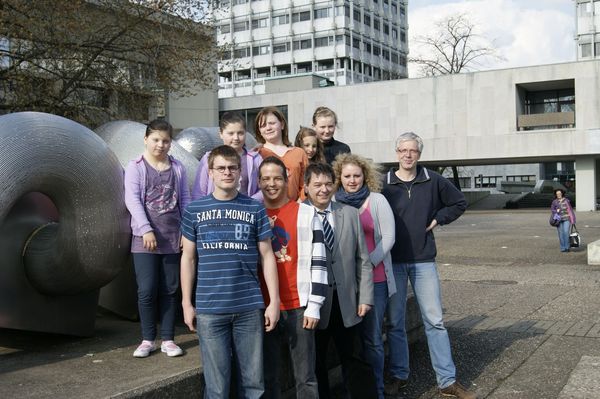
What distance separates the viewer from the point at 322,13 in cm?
8362

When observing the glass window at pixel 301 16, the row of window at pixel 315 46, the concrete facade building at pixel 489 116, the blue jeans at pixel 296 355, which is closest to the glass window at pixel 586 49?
the row of window at pixel 315 46

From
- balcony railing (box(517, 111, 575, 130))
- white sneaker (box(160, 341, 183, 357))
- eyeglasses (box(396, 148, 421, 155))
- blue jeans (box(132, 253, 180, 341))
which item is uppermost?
balcony railing (box(517, 111, 575, 130))

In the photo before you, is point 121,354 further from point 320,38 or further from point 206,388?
point 320,38

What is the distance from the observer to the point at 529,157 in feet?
136

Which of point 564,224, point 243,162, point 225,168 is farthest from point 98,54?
point 225,168

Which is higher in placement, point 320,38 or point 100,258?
point 320,38

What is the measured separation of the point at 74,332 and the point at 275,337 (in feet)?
6.20

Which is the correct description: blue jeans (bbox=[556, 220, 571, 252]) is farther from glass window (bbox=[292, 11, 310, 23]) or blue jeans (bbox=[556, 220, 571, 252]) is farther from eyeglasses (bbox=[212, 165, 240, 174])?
glass window (bbox=[292, 11, 310, 23])

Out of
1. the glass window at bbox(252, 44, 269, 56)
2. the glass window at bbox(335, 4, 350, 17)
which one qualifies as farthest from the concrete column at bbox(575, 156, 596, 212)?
the glass window at bbox(252, 44, 269, 56)

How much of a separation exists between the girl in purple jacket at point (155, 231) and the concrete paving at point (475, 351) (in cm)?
28

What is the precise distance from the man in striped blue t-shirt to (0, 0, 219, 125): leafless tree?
10.2 m

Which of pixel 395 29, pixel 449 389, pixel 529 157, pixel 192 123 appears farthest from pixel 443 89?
pixel 395 29

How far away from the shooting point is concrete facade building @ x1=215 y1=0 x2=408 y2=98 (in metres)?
83.0

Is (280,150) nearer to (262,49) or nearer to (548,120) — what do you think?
(548,120)
